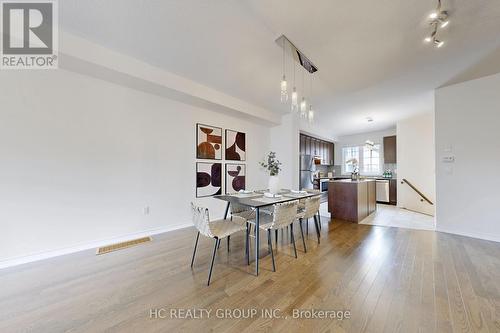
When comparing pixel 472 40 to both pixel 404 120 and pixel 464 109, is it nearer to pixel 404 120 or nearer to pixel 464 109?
pixel 464 109

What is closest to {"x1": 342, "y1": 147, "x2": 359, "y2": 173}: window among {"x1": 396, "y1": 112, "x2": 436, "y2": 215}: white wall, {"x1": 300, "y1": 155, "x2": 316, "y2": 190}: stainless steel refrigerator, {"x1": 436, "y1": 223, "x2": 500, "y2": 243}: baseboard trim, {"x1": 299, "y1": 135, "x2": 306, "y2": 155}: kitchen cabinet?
{"x1": 396, "y1": 112, "x2": 436, "y2": 215}: white wall

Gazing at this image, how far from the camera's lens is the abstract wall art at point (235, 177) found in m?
4.36

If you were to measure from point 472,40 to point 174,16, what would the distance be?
365 cm

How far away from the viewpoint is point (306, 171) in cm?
623

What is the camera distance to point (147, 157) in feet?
10.4

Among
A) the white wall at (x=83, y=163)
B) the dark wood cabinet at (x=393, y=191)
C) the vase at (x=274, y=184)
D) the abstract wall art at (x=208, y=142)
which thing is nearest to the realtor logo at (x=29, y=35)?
the white wall at (x=83, y=163)

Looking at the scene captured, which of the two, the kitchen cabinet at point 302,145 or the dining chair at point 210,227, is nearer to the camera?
the dining chair at point 210,227

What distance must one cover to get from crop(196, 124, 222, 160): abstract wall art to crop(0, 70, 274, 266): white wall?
1.01ft

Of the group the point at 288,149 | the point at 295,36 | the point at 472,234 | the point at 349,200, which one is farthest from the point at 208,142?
the point at 472,234

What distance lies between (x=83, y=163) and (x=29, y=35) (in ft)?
5.13

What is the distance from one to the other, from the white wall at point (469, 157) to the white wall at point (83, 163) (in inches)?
195

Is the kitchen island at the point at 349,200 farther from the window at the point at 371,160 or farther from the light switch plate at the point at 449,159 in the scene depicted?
the window at the point at 371,160

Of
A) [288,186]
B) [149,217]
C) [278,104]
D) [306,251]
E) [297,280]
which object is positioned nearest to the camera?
[297,280]

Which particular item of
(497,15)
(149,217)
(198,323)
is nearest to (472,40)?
(497,15)
